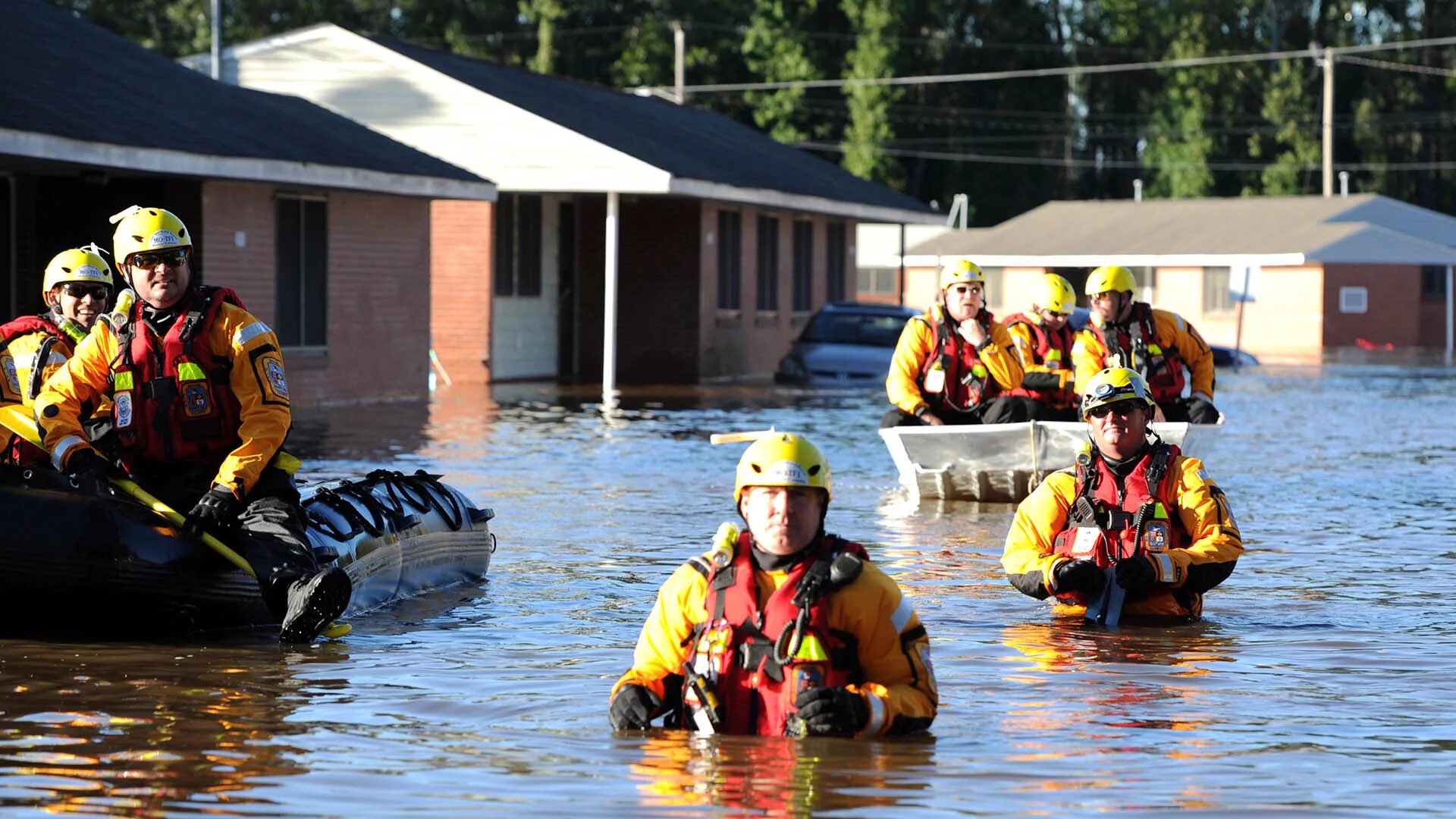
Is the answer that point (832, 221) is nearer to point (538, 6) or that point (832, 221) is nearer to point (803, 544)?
point (538, 6)

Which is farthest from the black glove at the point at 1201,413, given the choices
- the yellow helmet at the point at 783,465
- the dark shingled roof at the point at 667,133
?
the dark shingled roof at the point at 667,133

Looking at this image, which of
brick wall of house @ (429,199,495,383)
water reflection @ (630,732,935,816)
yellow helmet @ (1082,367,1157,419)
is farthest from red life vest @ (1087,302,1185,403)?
brick wall of house @ (429,199,495,383)

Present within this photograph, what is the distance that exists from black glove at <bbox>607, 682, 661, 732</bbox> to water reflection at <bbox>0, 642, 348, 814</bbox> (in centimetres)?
108

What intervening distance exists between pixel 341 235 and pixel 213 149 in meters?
5.54

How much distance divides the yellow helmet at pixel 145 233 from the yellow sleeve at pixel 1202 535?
4598 millimetres

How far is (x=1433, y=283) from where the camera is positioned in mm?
66812

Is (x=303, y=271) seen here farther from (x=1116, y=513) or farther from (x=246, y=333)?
(x=1116, y=513)

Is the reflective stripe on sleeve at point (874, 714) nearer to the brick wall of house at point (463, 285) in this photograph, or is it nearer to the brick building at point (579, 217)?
the brick building at point (579, 217)

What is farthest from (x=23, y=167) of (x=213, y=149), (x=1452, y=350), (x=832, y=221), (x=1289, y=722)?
(x=1452, y=350)

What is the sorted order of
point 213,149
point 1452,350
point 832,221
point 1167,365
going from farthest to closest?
point 1452,350 < point 832,221 < point 213,149 < point 1167,365

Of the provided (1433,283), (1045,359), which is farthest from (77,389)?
(1433,283)

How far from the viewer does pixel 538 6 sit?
77500mm

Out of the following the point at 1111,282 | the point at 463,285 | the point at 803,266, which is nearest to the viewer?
the point at 1111,282

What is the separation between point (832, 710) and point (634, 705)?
68 cm
